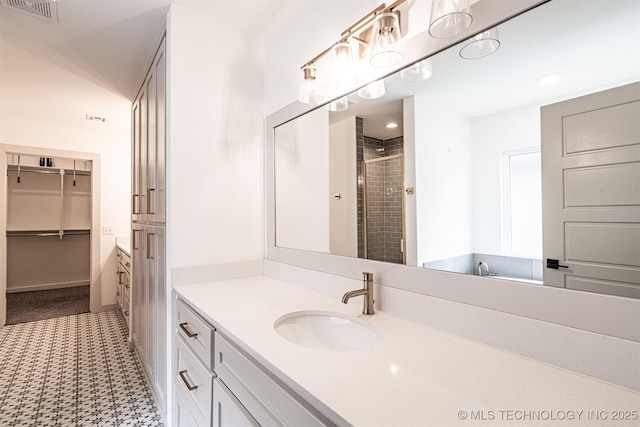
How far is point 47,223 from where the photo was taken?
15.0 ft

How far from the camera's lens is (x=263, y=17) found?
1.71m

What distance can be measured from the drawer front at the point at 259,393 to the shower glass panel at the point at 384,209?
0.62 meters

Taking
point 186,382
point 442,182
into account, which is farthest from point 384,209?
point 186,382

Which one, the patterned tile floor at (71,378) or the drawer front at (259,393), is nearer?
the drawer front at (259,393)

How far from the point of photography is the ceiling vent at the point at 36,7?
1.50 m

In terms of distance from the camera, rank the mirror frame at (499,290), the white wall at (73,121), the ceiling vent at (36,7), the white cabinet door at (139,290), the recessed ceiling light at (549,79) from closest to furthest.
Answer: the mirror frame at (499,290)
the recessed ceiling light at (549,79)
the ceiling vent at (36,7)
the white cabinet door at (139,290)
the white wall at (73,121)

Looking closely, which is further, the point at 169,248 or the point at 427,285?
the point at 169,248

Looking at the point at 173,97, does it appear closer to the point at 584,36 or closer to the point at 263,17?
the point at 263,17

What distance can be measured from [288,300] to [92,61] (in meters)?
2.21

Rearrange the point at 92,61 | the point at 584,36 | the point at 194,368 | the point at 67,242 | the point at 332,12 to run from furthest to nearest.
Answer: the point at 67,242
the point at 92,61
the point at 332,12
the point at 194,368
the point at 584,36

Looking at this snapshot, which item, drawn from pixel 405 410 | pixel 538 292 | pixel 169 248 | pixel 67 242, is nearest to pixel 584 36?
pixel 538 292

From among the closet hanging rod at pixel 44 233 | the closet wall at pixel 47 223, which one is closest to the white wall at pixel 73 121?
the closet wall at pixel 47 223

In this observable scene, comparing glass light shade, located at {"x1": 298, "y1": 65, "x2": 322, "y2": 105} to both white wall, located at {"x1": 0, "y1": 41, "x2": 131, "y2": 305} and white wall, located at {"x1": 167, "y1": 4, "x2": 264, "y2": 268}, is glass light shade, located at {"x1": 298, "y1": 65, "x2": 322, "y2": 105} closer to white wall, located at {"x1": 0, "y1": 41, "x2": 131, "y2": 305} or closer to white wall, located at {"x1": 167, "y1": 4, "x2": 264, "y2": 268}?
white wall, located at {"x1": 167, "y1": 4, "x2": 264, "y2": 268}

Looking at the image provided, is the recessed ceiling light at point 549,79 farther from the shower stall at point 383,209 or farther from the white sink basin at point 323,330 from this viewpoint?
the white sink basin at point 323,330
